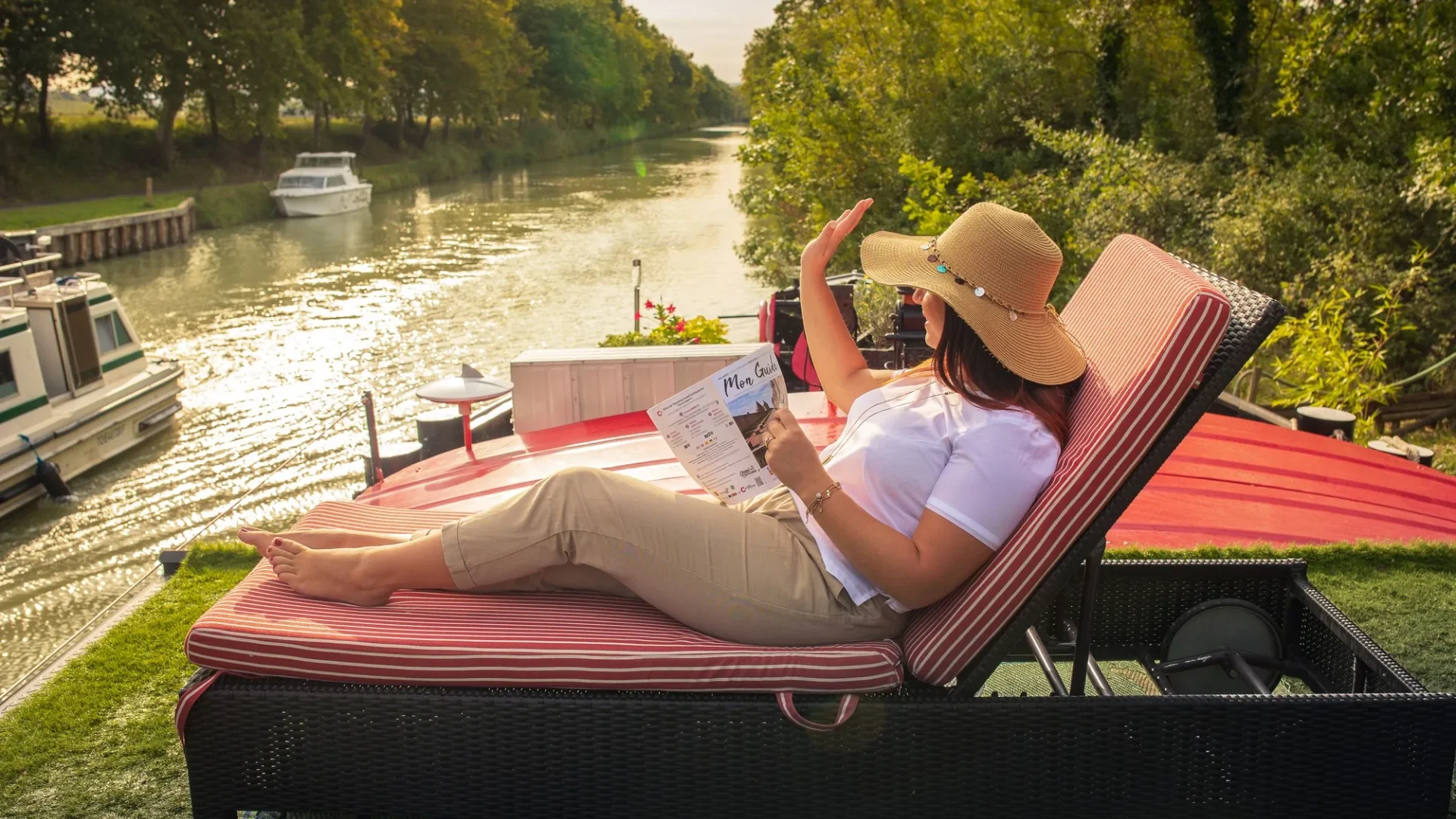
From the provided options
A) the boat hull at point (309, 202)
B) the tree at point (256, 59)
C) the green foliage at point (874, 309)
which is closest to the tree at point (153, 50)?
the tree at point (256, 59)

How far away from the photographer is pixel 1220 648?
3.16 metres

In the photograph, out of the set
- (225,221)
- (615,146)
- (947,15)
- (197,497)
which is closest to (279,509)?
(197,497)

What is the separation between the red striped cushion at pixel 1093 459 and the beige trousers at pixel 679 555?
20 cm

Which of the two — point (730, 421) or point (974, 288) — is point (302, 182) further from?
point (974, 288)

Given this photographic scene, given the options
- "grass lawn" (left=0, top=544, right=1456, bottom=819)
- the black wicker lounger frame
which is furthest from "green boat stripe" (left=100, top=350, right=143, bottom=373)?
the black wicker lounger frame

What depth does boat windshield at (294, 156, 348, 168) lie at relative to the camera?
34281 mm

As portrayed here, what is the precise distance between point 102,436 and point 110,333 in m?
1.45

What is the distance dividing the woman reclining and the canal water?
6774 millimetres

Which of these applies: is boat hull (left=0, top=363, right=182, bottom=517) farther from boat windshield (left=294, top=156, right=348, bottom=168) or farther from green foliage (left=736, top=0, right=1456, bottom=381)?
boat windshield (left=294, top=156, right=348, bottom=168)

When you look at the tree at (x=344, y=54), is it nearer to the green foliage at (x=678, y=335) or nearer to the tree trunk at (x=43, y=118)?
the tree trunk at (x=43, y=118)

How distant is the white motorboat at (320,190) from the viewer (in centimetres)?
3097

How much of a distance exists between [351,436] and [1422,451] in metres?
10.7

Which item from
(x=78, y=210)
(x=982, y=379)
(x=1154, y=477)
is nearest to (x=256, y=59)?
(x=78, y=210)

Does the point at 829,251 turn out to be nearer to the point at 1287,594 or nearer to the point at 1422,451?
the point at 1287,594
